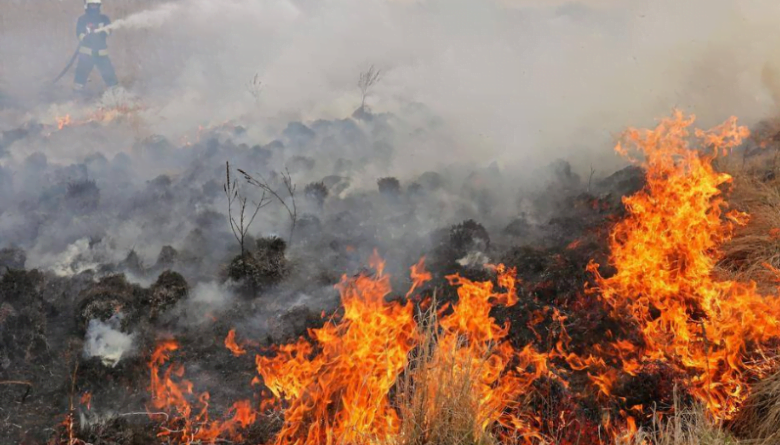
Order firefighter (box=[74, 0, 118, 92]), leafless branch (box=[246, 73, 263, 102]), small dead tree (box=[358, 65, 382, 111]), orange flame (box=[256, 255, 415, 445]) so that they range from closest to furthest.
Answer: orange flame (box=[256, 255, 415, 445]) < firefighter (box=[74, 0, 118, 92]) < small dead tree (box=[358, 65, 382, 111]) < leafless branch (box=[246, 73, 263, 102])

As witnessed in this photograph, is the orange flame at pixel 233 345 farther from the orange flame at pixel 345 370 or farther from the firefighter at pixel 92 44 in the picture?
the firefighter at pixel 92 44

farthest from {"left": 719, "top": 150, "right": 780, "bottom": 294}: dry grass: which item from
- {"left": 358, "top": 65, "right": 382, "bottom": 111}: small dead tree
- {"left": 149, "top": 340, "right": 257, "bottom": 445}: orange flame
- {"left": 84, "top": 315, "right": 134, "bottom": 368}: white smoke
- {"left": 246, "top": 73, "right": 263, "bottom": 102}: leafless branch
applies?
{"left": 246, "top": 73, "right": 263, "bottom": 102}: leafless branch

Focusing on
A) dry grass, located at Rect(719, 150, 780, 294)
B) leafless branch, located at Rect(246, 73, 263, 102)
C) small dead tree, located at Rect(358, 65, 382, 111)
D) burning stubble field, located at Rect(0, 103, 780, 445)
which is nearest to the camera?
burning stubble field, located at Rect(0, 103, 780, 445)

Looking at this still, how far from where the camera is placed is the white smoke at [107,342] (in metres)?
6.52

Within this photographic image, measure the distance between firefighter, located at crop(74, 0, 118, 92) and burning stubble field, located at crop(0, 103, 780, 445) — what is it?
26.4ft

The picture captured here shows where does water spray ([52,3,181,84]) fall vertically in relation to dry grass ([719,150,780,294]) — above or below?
above

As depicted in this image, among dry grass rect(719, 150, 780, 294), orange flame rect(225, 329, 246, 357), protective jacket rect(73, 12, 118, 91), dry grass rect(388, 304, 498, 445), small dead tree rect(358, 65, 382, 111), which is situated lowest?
dry grass rect(388, 304, 498, 445)

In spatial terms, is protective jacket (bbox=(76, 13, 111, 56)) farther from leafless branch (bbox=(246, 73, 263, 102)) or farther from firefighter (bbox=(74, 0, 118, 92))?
leafless branch (bbox=(246, 73, 263, 102))

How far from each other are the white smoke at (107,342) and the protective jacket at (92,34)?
12886 mm

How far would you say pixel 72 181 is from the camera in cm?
1051

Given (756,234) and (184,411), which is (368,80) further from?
(184,411)

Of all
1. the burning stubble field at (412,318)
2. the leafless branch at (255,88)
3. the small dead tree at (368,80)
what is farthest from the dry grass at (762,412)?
the leafless branch at (255,88)

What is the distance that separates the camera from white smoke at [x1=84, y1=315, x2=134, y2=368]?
21.4 ft

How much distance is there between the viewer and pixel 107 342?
6.63 meters
